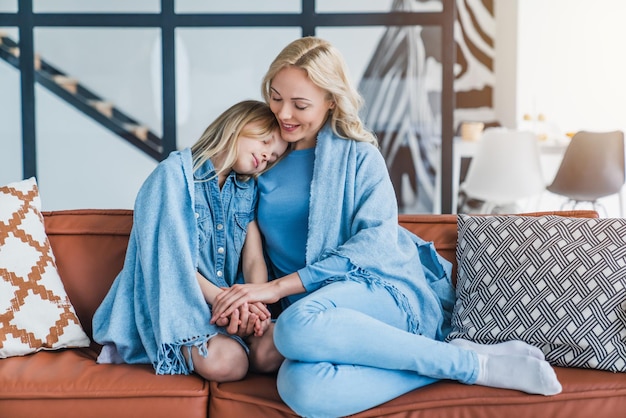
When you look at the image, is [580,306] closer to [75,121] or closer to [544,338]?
[544,338]

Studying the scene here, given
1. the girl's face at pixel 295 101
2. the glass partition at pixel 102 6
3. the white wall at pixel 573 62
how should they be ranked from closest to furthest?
the girl's face at pixel 295 101 < the glass partition at pixel 102 6 < the white wall at pixel 573 62

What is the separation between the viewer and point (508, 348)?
6.66 feet

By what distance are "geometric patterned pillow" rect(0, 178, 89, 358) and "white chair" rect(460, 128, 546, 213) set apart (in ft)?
10.0

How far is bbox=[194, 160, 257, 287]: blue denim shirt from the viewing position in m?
2.23

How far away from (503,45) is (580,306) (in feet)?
16.4

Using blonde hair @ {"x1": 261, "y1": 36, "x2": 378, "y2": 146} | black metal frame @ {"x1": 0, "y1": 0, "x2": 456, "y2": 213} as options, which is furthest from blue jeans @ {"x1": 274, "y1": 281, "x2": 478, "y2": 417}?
black metal frame @ {"x1": 0, "y1": 0, "x2": 456, "y2": 213}

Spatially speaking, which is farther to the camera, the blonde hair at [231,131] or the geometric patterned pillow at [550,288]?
the blonde hair at [231,131]

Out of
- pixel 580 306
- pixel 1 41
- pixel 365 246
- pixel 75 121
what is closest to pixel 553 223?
pixel 580 306

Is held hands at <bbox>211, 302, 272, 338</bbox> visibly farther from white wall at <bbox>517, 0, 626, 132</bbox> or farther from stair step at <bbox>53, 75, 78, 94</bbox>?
white wall at <bbox>517, 0, 626, 132</bbox>

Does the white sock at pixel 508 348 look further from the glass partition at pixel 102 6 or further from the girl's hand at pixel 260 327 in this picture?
the glass partition at pixel 102 6

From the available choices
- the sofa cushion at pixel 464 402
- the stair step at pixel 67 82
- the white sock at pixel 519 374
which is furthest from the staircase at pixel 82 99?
the white sock at pixel 519 374

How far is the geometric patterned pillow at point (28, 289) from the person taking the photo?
6.85 feet

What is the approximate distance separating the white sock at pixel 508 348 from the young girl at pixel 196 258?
0.55 m

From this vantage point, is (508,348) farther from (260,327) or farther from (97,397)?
(97,397)
